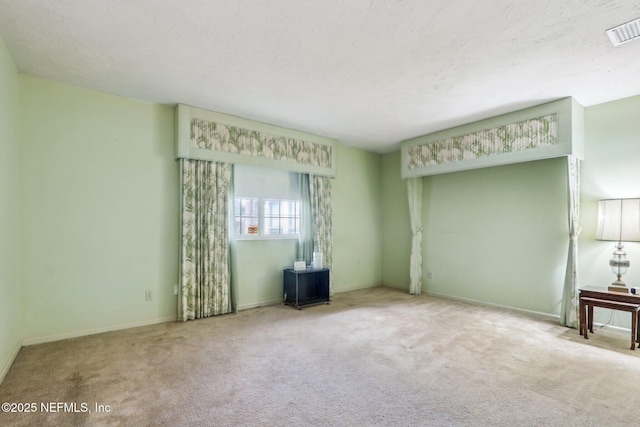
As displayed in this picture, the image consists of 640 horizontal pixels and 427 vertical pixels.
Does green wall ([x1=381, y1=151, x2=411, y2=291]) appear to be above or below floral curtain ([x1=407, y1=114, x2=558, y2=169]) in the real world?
below

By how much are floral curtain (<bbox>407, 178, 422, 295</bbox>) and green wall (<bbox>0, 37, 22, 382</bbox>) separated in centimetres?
524

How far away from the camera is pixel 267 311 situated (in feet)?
14.6

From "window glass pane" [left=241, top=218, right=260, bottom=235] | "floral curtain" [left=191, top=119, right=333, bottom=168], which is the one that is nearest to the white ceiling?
"floral curtain" [left=191, top=119, right=333, bottom=168]

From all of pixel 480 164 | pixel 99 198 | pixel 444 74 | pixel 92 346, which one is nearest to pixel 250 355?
pixel 92 346

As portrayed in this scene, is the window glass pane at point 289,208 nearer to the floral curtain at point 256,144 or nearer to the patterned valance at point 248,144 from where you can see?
the patterned valance at point 248,144

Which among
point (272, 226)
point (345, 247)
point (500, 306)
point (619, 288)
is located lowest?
point (500, 306)

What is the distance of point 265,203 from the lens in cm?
492

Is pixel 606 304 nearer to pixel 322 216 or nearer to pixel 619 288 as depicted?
pixel 619 288

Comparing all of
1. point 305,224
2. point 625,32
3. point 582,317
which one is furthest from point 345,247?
point 625,32

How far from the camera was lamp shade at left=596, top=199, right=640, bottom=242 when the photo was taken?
3.29 metres

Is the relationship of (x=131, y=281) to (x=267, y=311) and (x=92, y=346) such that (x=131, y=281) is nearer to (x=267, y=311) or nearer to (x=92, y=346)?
(x=92, y=346)

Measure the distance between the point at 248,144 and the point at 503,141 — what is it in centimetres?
353

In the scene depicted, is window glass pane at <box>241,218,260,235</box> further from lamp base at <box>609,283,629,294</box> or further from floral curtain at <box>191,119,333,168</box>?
lamp base at <box>609,283,629,294</box>

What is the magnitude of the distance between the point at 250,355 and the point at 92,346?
5.37 ft
